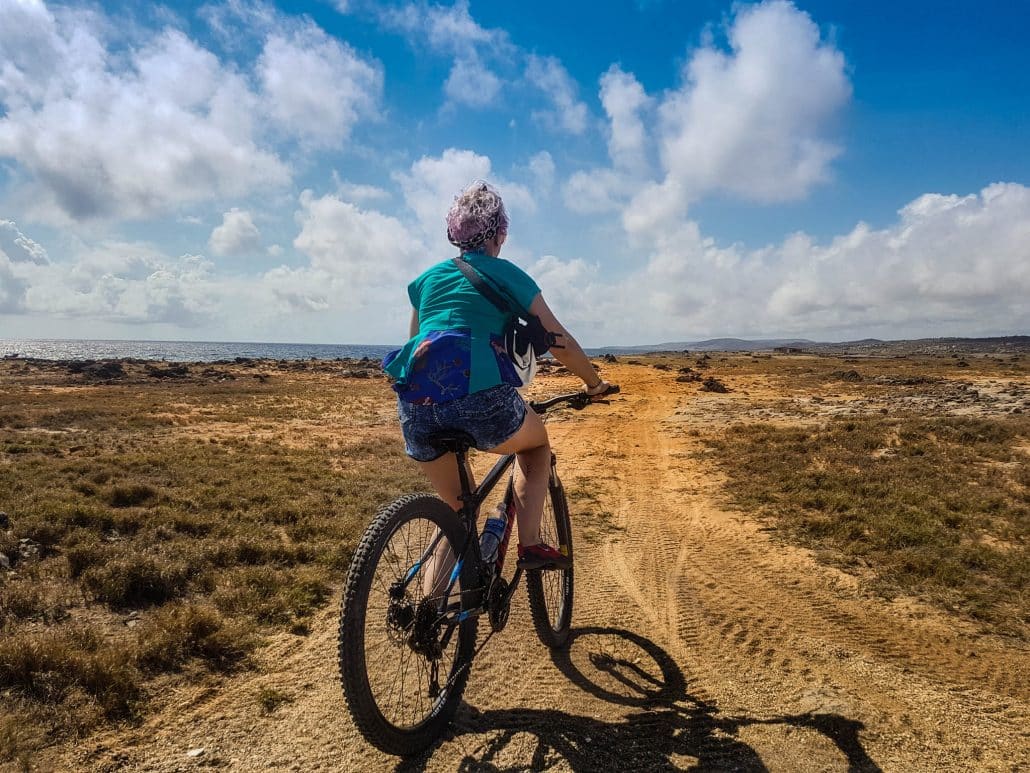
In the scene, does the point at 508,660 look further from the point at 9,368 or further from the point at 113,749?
the point at 9,368

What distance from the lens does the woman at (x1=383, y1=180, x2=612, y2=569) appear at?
2.92m

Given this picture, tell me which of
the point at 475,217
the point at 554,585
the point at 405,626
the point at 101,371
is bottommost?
the point at 554,585

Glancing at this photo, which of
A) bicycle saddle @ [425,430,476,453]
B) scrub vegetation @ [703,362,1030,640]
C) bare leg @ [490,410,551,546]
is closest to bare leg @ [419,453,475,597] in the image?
bicycle saddle @ [425,430,476,453]

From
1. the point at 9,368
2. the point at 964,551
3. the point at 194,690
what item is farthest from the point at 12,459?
the point at 9,368

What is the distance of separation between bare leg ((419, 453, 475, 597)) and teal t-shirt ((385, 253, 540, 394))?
67cm

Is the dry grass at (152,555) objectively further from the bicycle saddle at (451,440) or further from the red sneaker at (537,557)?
the bicycle saddle at (451,440)

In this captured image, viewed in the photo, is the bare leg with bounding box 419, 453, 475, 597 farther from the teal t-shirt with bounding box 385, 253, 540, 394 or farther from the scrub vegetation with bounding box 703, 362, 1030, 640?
the scrub vegetation with bounding box 703, 362, 1030, 640

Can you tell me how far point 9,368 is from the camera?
58.7 m

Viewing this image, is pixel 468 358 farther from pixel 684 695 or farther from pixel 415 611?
pixel 684 695

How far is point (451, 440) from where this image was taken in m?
3.04

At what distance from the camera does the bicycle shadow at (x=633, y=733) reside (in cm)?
308

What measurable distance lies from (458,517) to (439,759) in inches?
53.5

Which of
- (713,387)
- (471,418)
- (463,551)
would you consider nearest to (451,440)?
(471,418)

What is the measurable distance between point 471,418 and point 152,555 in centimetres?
517
